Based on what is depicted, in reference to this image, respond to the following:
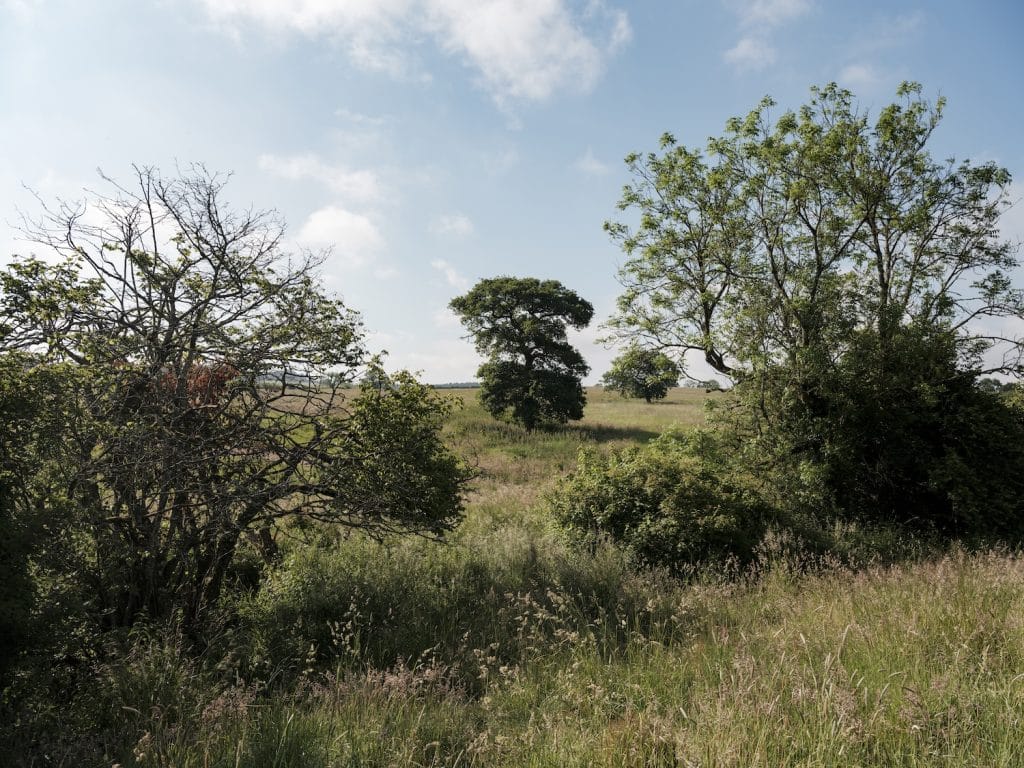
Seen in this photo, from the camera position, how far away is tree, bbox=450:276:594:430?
33750 millimetres

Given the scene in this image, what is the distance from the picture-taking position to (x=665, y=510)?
370 inches

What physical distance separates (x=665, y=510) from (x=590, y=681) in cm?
579

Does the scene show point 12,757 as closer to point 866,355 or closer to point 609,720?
point 609,720

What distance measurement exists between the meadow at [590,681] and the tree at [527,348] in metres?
25.5

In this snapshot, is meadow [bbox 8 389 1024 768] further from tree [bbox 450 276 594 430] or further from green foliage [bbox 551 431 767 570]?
tree [bbox 450 276 594 430]

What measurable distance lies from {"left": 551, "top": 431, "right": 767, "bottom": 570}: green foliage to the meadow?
1.16 m

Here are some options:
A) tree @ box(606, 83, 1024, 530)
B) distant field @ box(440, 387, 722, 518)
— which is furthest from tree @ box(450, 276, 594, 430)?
tree @ box(606, 83, 1024, 530)

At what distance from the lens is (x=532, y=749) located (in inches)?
126

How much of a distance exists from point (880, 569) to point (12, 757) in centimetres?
919

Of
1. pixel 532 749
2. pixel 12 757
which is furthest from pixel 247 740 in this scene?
pixel 532 749

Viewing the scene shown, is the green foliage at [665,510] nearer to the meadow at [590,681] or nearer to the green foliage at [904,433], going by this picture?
the meadow at [590,681]

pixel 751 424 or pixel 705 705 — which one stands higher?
pixel 751 424

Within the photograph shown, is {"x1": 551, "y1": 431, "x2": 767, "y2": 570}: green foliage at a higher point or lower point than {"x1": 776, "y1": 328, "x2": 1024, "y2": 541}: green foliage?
lower

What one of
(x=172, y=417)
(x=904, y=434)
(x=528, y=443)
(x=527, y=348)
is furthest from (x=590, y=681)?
(x=527, y=348)
